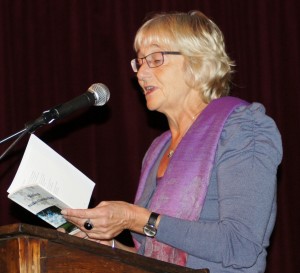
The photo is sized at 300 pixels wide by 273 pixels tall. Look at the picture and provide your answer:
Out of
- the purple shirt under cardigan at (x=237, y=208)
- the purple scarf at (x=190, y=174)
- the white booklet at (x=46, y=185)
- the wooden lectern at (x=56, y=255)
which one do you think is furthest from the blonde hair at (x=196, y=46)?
the wooden lectern at (x=56, y=255)

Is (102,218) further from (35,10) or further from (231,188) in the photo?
(35,10)

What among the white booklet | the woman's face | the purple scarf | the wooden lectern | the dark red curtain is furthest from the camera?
the dark red curtain

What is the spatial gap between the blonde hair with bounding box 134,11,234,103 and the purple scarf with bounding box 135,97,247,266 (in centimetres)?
13

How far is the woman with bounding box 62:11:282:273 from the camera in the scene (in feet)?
6.37

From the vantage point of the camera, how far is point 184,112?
2486mm

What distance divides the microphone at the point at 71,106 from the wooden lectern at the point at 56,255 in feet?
1.59

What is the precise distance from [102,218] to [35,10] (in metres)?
2.38

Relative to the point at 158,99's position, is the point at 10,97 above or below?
below

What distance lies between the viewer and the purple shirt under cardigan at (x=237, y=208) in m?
1.94

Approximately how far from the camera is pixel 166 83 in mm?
2445

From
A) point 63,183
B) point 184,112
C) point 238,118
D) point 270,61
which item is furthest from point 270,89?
→ point 63,183

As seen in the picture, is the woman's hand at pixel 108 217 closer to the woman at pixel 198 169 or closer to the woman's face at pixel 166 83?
the woman at pixel 198 169

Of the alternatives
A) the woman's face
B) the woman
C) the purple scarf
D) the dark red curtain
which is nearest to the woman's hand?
the woman

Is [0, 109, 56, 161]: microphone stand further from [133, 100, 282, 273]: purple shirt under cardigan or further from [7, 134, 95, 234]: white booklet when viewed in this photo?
[133, 100, 282, 273]: purple shirt under cardigan
